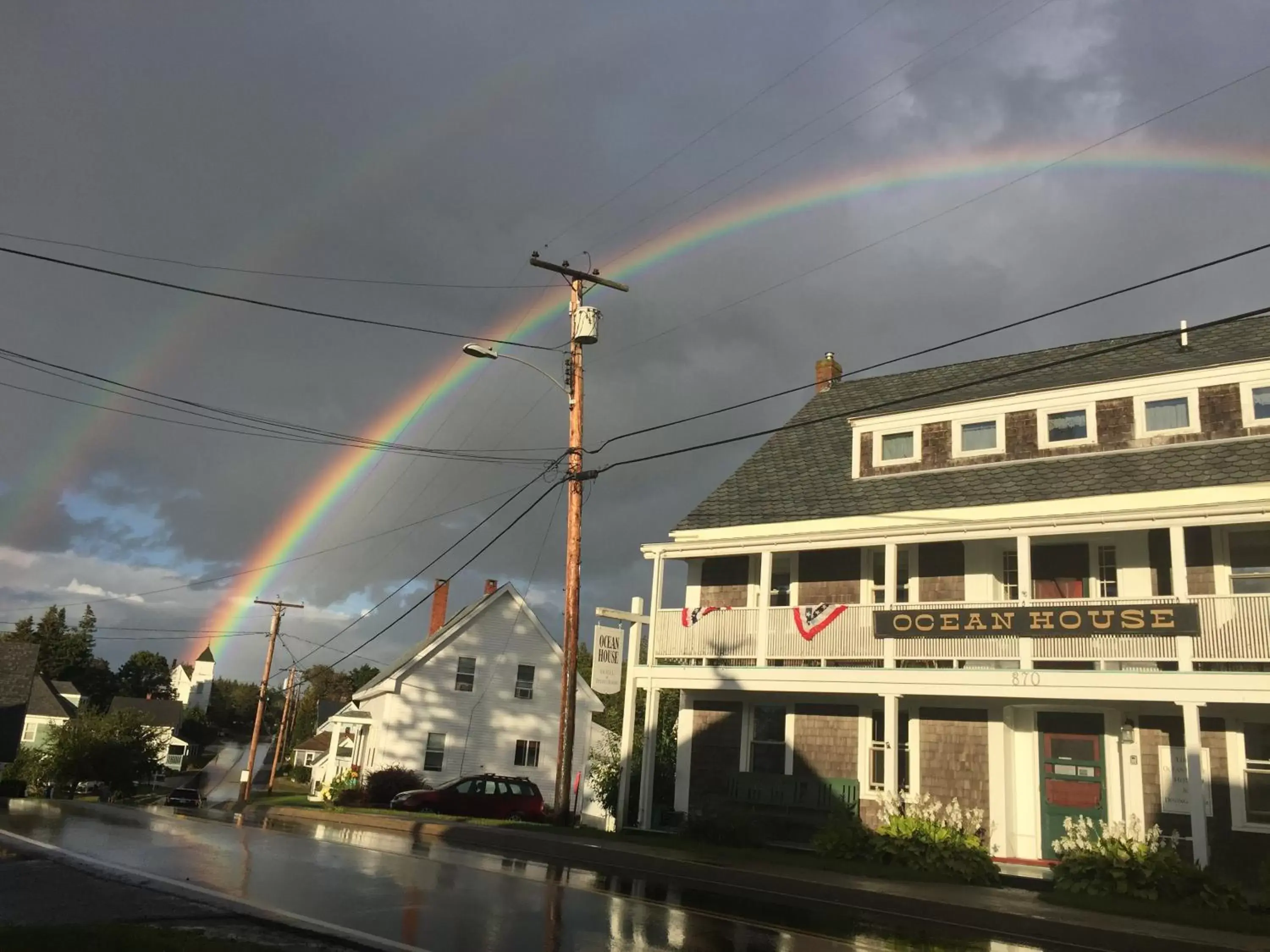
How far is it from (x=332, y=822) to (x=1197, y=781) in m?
19.8

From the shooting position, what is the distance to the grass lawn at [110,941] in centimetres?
695

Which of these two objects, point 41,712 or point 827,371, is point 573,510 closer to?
point 827,371

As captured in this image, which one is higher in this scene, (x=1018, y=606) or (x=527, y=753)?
(x=1018, y=606)

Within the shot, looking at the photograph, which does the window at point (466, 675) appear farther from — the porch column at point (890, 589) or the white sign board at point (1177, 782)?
the white sign board at point (1177, 782)

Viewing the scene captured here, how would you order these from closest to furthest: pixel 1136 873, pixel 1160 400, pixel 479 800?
pixel 1136 873, pixel 1160 400, pixel 479 800

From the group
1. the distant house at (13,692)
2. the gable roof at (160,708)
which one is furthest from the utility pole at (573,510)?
the gable roof at (160,708)

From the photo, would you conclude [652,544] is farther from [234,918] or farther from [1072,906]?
[234,918]

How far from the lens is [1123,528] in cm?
1719

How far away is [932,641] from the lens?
18.7 meters

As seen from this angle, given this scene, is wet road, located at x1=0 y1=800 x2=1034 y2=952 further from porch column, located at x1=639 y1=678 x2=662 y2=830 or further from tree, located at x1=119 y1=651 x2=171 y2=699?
tree, located at x1=119 y1=651 x2=171 y2=699

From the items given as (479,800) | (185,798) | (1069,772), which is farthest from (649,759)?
(185,798)

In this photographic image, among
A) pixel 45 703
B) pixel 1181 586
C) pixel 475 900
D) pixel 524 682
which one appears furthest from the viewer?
pixel 45 703

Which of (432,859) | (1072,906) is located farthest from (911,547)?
(432,859)

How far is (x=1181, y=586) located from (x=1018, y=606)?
258cm
